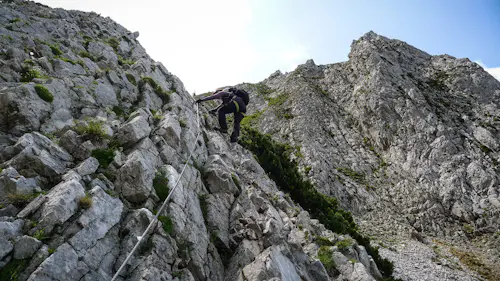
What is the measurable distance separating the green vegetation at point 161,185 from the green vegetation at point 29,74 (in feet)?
22.6

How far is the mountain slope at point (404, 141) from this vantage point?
2648 cm

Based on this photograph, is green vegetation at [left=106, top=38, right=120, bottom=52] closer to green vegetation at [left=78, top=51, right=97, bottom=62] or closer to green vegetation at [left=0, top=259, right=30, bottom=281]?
green vegetation at [left=78, top=51, right=97, bottom=62]

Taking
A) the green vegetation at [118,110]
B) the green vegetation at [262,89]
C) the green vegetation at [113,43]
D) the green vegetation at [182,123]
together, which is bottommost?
the green vegetation at [118,110]

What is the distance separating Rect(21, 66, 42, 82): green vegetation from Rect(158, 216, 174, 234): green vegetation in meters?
8.39

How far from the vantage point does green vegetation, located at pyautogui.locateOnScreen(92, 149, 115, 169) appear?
9320mm

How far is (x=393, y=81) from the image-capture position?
140 feet

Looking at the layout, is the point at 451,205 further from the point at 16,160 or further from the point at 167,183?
the point at 16,160

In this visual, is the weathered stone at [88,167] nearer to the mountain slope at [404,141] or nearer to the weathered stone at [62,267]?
the weathered stone at [62,267]

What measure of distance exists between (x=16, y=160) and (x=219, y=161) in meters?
8.08

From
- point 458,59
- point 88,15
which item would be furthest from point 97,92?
point 458,59

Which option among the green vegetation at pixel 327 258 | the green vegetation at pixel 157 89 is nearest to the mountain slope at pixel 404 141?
the green vegetation at pixel 327 258

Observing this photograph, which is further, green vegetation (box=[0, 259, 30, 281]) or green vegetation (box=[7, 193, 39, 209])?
green vegetation (box=[7, 193, 39, 209])

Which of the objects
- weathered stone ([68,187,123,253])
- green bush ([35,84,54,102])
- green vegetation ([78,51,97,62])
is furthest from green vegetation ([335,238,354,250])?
green vegetation ([78,51,97,62])

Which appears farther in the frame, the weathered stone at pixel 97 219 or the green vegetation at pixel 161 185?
the green vegetation at pixel 161 185
